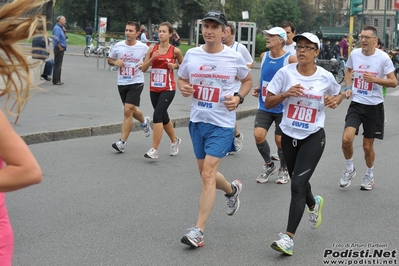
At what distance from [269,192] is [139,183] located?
5.10ft

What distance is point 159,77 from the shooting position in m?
11.0

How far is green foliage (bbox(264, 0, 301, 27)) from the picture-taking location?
7531 centimetres

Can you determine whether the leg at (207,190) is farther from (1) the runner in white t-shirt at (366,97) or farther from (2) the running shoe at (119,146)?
(2) the running shoe at (119,146)

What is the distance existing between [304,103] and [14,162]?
172 inches

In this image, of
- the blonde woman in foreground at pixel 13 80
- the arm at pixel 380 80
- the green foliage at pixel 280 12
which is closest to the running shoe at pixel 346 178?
the arm at pixel 380 80

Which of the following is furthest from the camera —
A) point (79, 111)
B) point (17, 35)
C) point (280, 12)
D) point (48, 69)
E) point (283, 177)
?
point (280, 12)

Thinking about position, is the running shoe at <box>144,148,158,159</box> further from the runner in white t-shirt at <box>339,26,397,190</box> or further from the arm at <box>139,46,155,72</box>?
the runner in white t-shirt at <box>339,26,397,190</box>

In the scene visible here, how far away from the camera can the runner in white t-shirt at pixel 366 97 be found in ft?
29.4

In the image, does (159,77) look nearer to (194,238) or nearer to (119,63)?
(119,63)

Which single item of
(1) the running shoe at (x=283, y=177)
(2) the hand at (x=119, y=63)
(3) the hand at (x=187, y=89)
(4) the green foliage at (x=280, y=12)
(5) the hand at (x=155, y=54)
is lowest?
(1) the running shoe at (x=283, y=177)

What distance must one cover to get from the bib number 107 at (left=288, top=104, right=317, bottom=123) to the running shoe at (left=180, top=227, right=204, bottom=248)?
4.30ft

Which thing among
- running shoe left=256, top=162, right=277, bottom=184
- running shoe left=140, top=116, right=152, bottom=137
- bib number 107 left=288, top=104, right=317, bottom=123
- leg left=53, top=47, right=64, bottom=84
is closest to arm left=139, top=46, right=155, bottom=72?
running shoe left=140, top=116, right=152, bottom=137

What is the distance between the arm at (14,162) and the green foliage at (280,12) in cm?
7333

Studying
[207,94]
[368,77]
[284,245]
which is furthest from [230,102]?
[368,77]
